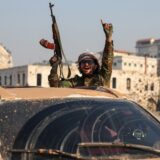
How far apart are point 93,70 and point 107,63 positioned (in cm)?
18

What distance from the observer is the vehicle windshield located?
323cm

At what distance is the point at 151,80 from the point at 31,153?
82.3m

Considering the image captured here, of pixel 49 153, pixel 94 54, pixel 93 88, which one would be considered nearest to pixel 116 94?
pixel 93 88

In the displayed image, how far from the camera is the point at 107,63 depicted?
6.02 m

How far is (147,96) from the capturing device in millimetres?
83938

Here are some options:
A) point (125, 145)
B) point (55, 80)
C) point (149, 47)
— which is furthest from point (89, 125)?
point (149, 47)

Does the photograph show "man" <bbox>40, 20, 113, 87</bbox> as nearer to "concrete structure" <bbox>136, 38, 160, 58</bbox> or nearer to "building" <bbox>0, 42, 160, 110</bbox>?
"building" <bbox>0, 42, 160, 110</bbox>

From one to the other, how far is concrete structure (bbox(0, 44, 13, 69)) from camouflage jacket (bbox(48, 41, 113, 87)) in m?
76.7

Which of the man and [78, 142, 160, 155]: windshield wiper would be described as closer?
[78, 142, 160, 155]: windshield wiper

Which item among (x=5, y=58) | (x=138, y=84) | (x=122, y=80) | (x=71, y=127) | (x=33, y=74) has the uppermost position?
(x=5, y=58)

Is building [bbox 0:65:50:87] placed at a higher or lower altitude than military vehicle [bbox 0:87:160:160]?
higher

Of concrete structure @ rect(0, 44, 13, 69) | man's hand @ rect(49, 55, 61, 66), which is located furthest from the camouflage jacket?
concrete structure @ rect(0, 44, 13, 69)

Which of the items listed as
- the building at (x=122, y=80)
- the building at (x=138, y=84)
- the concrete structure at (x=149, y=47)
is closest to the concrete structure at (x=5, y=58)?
the building at (x=122, y=80)

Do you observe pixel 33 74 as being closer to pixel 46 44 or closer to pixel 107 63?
pixel 46 44
